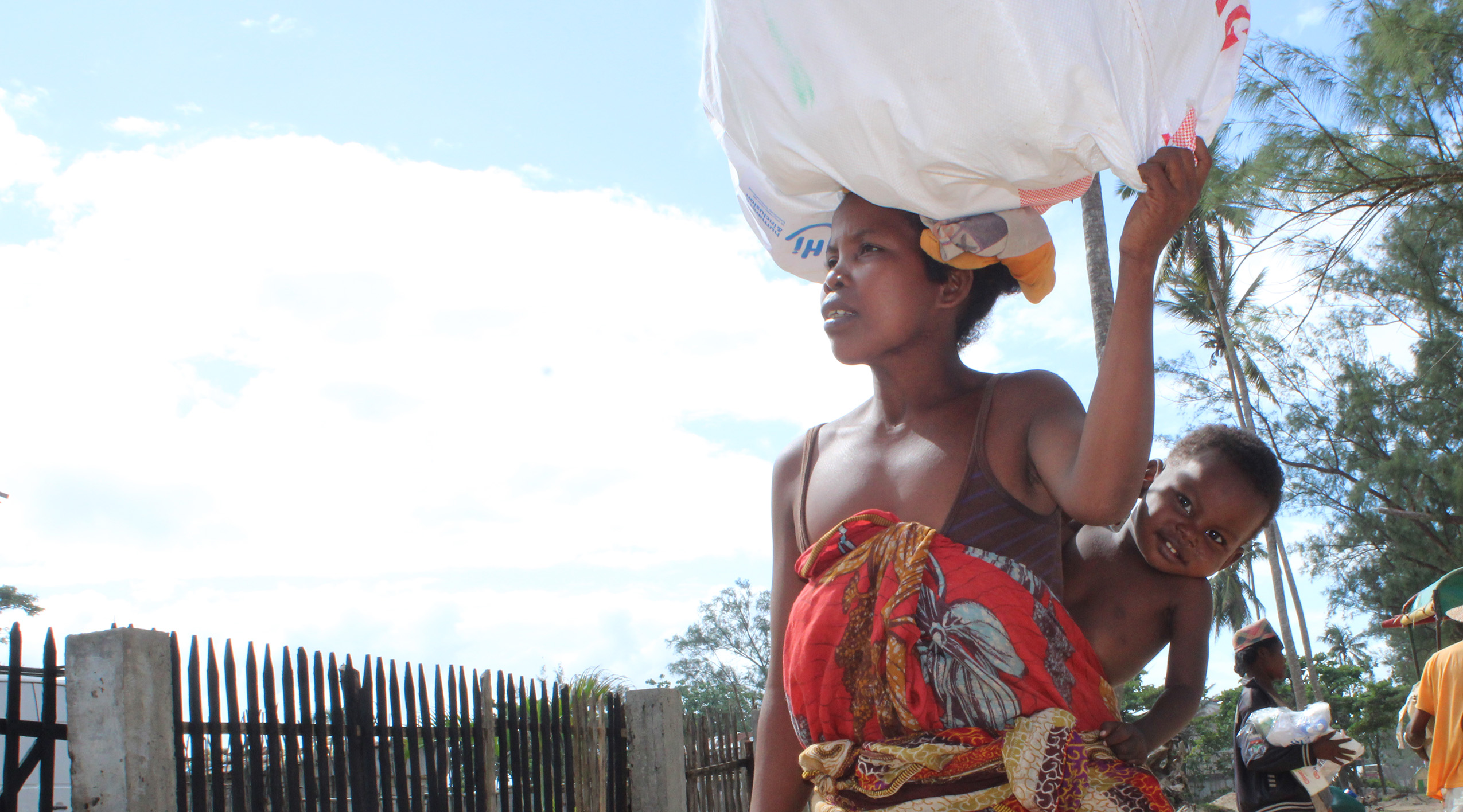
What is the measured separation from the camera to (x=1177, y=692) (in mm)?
1606

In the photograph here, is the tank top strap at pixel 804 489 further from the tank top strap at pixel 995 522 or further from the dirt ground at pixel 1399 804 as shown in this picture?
the dirt ground at pixel 1399 804

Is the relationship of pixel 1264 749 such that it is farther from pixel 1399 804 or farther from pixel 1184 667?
pixel 1399 804

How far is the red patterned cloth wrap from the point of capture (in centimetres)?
123

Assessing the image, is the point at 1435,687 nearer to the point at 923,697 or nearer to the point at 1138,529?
the point at 1138,529

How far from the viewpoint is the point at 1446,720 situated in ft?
17.2

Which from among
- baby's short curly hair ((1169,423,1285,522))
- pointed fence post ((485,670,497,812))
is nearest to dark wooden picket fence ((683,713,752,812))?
pointed fence post ((485,670,497,812))

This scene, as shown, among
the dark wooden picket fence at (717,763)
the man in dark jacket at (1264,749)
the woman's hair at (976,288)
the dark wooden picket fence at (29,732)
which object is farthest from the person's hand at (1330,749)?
the dark wooden picket fence at (29,732)

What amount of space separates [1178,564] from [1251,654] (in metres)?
4.19

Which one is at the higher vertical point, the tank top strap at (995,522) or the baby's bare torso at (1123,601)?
the tank top strap at (995,522)

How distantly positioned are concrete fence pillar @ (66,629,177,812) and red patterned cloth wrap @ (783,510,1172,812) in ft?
11.6

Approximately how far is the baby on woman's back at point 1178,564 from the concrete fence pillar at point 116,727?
3719 mm

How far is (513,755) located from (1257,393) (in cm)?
2030

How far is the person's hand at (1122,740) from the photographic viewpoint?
4.26 ft

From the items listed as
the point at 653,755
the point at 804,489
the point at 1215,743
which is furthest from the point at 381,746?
the point at 1215,743
